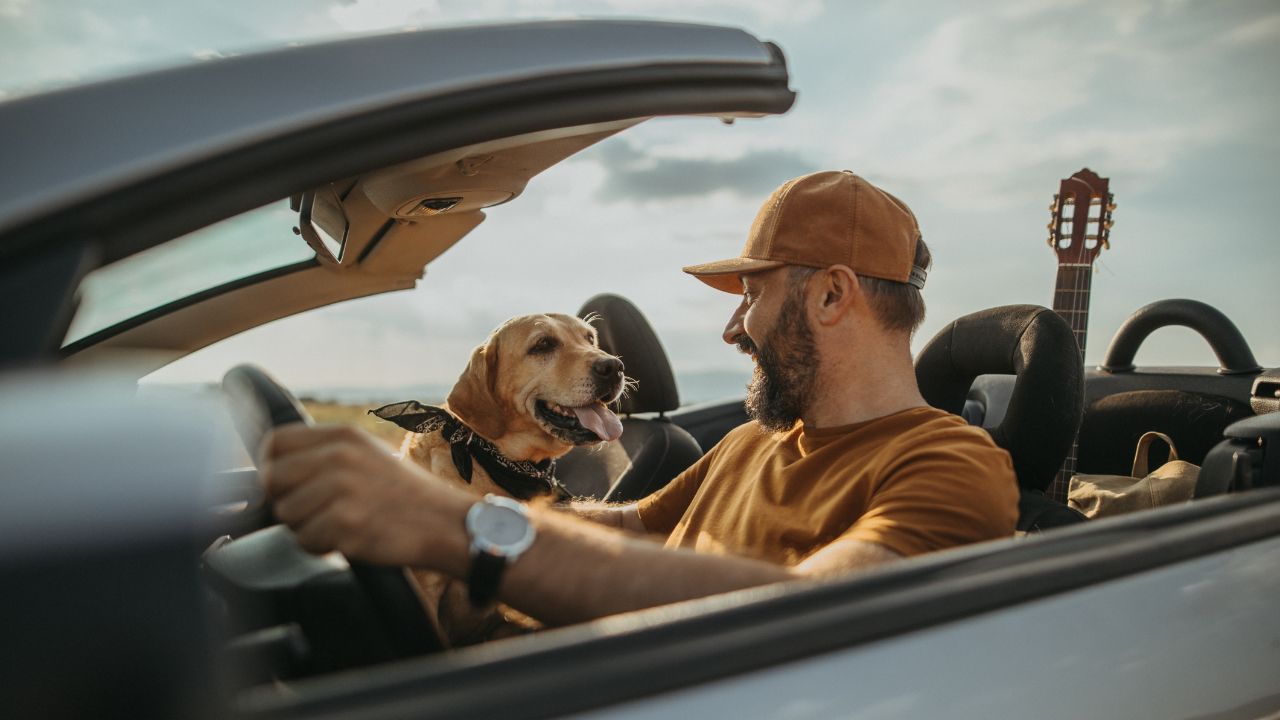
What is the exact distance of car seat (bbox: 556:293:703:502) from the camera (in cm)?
342

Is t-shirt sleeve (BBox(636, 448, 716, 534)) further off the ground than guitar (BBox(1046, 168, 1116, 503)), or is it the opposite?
guitar (BBox(1046, 168, 1116, 503))

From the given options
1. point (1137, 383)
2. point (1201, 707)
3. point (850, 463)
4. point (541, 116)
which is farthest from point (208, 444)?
point (1137, 383)

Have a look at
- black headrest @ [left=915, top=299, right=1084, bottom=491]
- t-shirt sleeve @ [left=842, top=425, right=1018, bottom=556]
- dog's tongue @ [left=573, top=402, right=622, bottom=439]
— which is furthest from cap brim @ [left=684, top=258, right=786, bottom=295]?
dog's tongue @ [left=573, top=402, right=622, bottom=439]

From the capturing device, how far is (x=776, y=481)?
6.59ft

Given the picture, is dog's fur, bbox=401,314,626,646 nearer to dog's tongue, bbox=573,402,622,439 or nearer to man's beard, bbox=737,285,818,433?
dog's tongue, bbox=573,402,622,439

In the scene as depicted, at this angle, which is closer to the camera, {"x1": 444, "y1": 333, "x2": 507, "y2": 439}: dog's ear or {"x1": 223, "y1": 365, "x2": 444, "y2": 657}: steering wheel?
{"x1": 223, "y1": 365, "x2": 444, "y2": 657}: steering wheel

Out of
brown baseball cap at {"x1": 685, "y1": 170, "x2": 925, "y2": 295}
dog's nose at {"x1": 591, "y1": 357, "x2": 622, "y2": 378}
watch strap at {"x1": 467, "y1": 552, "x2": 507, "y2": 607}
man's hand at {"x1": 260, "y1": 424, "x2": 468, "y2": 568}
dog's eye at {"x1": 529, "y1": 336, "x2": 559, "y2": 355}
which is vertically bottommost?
dog's nose at {"x1": 591, "y1": 357, "x2": 622, "y2": 378}

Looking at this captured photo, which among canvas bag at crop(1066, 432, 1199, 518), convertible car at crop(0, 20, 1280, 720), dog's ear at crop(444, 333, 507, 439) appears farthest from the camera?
dog's ear at crop(444, 333, 507, 439)

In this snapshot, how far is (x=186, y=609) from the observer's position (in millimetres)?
722

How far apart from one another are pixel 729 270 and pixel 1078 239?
8.64ft

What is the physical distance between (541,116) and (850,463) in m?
1.10

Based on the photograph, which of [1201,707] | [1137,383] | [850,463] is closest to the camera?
[1201,707]

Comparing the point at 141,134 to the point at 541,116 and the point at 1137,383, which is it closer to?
the point at 541,116

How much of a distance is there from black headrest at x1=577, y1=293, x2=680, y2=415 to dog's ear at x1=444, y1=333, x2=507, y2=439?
0.47 metres
